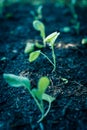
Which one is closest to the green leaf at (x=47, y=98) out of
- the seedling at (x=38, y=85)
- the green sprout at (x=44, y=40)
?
the seedling at (x=38, y=85)

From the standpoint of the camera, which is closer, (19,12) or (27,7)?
(19,12)

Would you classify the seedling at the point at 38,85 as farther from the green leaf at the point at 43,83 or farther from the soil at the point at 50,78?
the soil at the point at 50,78

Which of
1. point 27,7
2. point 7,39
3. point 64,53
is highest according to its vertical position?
point 27,7

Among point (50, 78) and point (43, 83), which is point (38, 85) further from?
point (50, 78)

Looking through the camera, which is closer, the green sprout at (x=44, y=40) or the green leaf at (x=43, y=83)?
the green leaf at (x=43, y=83)

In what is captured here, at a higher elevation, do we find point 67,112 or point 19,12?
point 19,12

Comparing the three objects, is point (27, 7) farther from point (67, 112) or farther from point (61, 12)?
point (67, 112)

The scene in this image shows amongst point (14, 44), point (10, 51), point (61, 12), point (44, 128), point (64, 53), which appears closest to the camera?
point (44, 128)

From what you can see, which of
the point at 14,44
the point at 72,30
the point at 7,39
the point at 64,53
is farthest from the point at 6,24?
the point at 64,53

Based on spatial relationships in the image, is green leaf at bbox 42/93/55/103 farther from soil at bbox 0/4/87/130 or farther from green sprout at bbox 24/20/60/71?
green sprout at bbox 24/20/60/71
